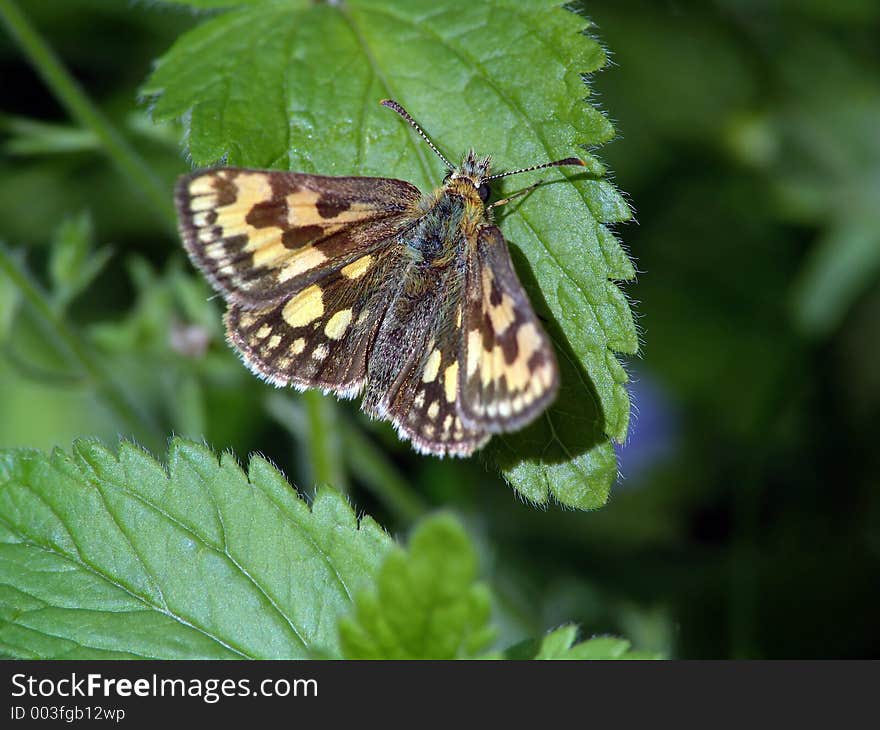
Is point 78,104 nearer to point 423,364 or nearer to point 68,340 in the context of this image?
point 68,340

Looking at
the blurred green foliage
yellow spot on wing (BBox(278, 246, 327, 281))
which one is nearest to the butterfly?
yellow spot on wing (BBox(278, 246, 327, 281))

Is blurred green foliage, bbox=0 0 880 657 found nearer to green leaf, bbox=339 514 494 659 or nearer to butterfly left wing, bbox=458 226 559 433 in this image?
butterfly left wing, bbox=458 226 559 433

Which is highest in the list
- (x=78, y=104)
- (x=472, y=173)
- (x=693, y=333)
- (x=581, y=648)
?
(x=78, y=104)

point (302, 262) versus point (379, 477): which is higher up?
point (302, 262)

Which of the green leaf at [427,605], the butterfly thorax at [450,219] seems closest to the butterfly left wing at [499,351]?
the butterfly thorax at [450,219]

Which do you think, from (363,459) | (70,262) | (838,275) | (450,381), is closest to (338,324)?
(450,381)
